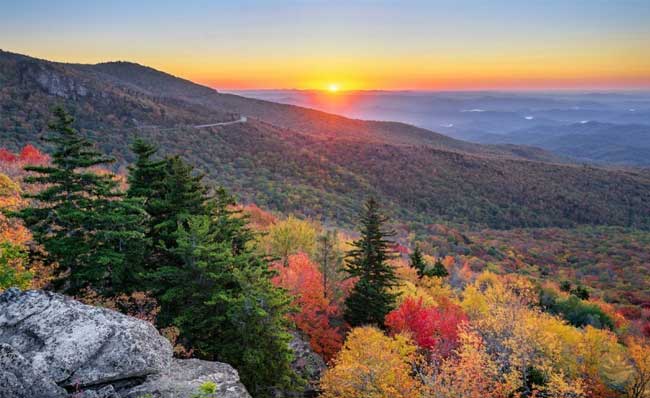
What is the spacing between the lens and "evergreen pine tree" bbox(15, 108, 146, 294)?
17938 mm

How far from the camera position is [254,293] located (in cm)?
1747

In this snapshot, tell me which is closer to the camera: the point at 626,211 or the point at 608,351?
the point at 608,351

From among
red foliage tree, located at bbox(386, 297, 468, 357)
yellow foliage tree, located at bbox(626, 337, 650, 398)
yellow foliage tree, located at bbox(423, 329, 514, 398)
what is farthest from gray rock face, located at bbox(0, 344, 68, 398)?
yellow foliage tree, located at bbox(626, 337, 650, 398)

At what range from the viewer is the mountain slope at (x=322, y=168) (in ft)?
272

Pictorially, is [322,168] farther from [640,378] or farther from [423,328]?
[640,378]

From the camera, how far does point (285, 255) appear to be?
4225 centimetres

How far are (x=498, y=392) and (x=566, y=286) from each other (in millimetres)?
45303

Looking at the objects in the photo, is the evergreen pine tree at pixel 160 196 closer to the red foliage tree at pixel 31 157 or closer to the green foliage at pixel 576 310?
the red foliage tree at pixel 31 157

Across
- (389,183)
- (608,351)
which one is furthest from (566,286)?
(389,183)

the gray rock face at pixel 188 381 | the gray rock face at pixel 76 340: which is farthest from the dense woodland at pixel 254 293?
the gray rock face at pixel 76 340

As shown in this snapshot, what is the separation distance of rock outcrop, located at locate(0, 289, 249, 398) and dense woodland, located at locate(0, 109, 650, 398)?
306 centimetres

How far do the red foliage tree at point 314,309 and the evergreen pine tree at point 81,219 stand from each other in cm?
1185

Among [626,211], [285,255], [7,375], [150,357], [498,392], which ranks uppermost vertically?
[7,375]

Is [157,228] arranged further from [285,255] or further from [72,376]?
[285,255]
